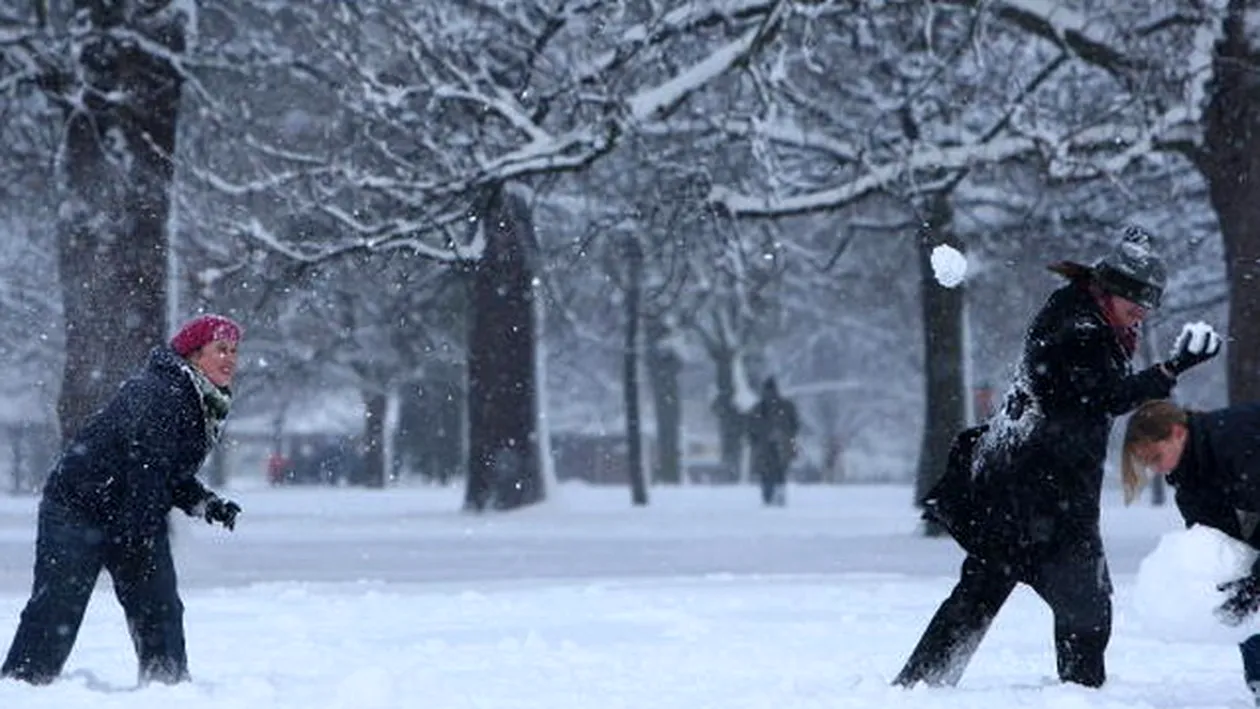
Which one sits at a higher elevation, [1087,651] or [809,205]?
[809,205]

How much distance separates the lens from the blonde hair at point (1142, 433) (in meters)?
7.42

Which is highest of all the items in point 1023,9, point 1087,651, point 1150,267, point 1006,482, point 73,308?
point 1023,9

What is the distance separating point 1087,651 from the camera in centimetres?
802

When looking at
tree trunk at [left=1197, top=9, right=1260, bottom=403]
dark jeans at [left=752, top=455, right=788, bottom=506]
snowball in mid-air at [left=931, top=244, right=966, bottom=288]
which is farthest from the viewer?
dark jeans at [left=752, top=455, right=788, bottom=506]

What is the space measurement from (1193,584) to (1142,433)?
552 mm

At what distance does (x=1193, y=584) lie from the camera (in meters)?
7.55

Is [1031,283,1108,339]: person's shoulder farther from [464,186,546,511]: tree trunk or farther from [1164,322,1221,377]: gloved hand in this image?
[464,186,546,511]: tree trunk

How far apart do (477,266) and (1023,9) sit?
5675mm

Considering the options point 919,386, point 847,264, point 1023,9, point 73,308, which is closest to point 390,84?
point 73,308

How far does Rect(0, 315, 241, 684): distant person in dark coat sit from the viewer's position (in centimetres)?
828

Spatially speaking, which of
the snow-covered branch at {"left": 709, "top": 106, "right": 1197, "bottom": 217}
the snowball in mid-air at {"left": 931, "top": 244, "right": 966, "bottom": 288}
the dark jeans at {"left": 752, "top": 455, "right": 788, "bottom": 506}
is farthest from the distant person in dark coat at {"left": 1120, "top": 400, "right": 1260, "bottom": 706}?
the dark jeans at {"left": 752, "top": 455, "right": 788, "bottom": 506}

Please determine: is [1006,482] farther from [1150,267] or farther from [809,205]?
[809,205]

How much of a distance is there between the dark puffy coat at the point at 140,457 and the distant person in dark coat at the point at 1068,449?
2.88 meters

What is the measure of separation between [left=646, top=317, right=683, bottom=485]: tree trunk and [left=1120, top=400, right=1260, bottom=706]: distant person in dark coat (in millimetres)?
35481
